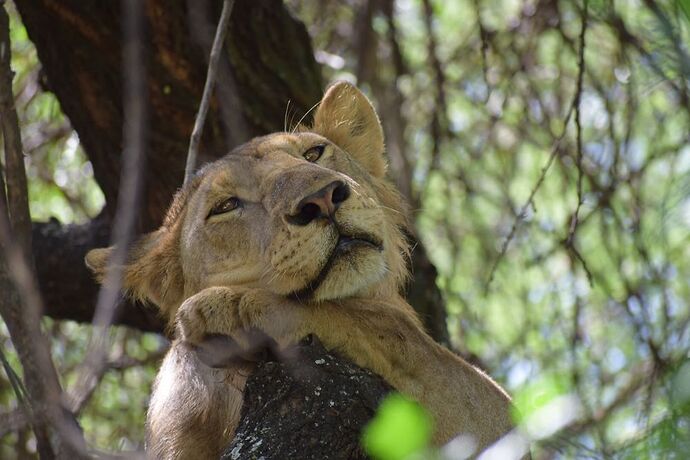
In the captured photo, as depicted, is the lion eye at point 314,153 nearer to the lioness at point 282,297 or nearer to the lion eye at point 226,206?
the lioness at point 282,297

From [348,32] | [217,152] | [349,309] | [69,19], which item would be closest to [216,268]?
[349,309]

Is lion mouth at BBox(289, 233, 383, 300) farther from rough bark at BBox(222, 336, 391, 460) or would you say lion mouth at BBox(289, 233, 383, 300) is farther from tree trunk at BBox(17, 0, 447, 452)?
tree trunk at BBox(17, 0, 447, 452)

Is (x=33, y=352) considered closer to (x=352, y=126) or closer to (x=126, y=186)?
(x=126, y=186)

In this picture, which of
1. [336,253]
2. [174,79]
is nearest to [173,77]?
[174,79]

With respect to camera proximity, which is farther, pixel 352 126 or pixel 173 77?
pixel 173 77

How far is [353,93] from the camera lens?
190 inches

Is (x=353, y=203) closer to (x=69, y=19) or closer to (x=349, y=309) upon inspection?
(x=349, y=309)

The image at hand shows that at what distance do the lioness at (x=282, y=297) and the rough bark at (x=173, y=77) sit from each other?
44.4 inches

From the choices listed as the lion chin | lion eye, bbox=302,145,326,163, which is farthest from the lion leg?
lion eye, bbox=302,145,326,163

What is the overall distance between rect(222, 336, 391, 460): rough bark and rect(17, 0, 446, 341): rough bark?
88.4 inches

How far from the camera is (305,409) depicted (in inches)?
112

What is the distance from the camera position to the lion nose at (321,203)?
335 centimetres

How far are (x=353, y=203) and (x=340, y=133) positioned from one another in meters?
1.32

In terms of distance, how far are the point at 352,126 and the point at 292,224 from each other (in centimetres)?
145
